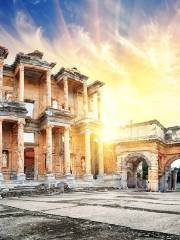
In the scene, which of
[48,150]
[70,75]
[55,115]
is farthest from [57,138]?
[70,75]

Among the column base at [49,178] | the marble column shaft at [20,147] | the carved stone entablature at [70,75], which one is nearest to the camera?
the marble column shaft at [20,147]

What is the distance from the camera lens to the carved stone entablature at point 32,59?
29.3m

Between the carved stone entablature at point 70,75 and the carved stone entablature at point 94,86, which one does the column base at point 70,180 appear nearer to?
the carved stone entablature at point 70,75

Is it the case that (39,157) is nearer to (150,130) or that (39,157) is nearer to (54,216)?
(150,130)

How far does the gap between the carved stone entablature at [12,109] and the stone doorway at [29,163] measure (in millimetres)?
5795

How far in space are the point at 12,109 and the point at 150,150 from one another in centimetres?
1360

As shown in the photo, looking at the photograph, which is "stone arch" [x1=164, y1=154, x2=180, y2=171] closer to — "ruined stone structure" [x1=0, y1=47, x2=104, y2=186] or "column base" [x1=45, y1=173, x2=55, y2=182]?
"ruined stone structure" [x1=0, y1=47, x2=104, y2=186]

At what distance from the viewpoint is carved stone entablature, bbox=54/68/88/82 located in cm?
3302

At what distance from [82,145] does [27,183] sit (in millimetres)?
11089

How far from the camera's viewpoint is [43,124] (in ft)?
99.5

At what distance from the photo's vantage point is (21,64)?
29.3m

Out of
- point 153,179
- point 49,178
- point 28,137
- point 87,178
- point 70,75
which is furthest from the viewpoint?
point 70,75

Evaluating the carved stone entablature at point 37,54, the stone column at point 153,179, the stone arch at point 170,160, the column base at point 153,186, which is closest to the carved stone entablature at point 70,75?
the carved stone entablature at point 37,54

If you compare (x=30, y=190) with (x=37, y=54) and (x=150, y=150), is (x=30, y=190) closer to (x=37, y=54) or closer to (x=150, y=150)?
(x=150, y=150)
